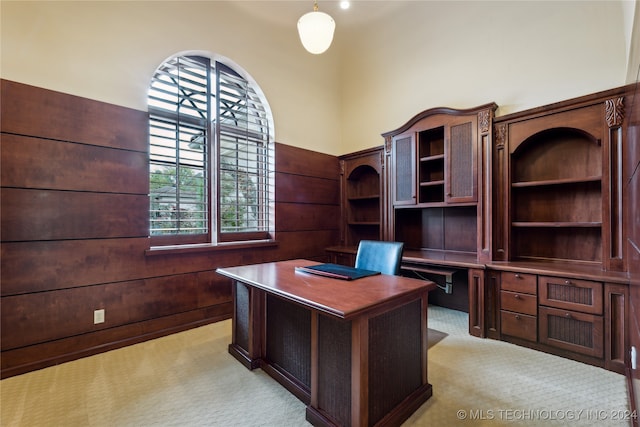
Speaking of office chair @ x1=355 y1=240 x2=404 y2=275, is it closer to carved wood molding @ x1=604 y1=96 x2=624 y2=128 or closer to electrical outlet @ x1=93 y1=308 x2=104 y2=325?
carved wood molding @ x1=604 y1=96 x2=624 y2=128

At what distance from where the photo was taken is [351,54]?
473cm

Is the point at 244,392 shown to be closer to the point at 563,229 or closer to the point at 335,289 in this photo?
the point at 335,289

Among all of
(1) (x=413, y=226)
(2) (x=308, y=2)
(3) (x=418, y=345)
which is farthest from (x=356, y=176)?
(3) (x=418, y=345)

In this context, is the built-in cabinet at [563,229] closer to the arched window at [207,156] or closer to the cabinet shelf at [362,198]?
the cabinet shelf at [362,198]

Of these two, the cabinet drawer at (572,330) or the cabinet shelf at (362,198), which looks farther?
the cabinet shelf at (362,198)

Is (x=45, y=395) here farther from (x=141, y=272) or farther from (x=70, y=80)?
(x=70, y=80)

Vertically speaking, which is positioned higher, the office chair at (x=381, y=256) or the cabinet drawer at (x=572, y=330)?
the office chair at (x=381, y=256)

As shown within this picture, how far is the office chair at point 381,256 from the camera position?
237 centimetres

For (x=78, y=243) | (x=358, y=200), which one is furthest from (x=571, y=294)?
(x=78, y=243)

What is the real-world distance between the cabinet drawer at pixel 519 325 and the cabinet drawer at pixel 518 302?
45 millimetres

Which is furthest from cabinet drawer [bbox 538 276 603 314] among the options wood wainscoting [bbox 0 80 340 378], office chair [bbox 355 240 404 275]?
wood wainscoting [bbox 0 80 340 378]

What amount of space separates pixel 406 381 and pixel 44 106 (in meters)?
3.42

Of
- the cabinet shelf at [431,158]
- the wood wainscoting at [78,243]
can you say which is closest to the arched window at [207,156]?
the wood wainscoting at [78,243]

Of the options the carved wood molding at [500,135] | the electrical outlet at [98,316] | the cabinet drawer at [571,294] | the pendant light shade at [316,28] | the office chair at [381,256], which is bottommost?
the electrical outlet at [98,316]
